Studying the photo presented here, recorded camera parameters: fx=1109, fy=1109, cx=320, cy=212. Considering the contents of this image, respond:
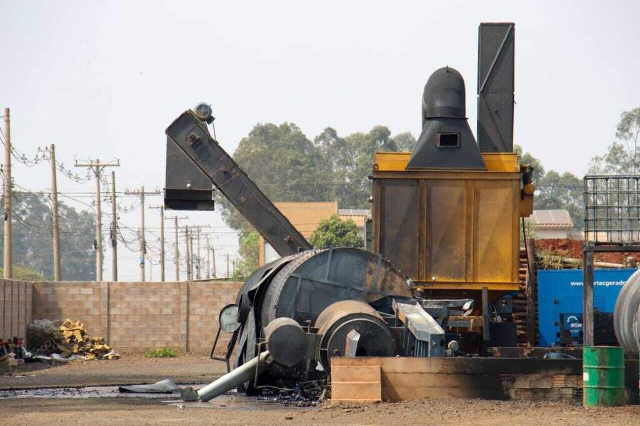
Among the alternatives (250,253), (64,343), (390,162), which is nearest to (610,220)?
(390,162)

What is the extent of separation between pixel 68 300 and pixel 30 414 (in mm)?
18981

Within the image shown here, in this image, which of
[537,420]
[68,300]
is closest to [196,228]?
[68,300]

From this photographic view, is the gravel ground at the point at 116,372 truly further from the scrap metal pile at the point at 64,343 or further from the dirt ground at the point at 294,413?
the dirt ground at the point at 294,413

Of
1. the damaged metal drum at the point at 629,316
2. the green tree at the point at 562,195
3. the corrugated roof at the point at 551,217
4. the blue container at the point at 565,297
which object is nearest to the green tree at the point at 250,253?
the corrugated roof at the point at 551,217

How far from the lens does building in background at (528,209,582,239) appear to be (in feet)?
255

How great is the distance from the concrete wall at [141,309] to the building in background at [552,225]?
1545 inches

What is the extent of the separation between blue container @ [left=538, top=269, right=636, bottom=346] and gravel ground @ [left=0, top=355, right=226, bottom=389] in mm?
6608

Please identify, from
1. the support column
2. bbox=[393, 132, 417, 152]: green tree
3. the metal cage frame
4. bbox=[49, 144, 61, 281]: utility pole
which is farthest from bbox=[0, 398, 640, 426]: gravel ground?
bbox=[393, 132, 417, 152]: green tree

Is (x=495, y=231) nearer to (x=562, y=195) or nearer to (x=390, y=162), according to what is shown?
(x=390, y=162)

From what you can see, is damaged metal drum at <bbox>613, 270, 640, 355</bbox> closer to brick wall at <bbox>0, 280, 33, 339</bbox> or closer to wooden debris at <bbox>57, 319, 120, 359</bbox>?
brick wall at <bbox>0, 280, 33, 339</bbox>

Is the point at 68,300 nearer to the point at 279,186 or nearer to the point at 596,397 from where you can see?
the point at 596,397

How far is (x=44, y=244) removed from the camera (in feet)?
483

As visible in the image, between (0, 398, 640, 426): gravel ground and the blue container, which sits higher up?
the blue container

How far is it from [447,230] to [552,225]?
6516 centimetres
